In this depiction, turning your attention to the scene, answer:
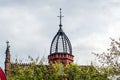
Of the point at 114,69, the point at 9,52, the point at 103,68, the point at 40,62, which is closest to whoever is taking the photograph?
the point at 114,69

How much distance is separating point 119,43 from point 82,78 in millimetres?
7782

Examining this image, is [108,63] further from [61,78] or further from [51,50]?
[51,50]

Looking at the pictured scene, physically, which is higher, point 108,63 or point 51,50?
point 51,50

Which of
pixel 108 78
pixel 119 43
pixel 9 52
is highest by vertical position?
pixel 9 52

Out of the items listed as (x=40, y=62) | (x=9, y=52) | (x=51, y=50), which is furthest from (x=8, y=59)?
(x=40, y=62)

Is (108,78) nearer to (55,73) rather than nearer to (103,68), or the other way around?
(103,68)

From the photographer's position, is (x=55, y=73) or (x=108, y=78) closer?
(x=108, y=78)

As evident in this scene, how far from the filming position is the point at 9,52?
78.4 metres

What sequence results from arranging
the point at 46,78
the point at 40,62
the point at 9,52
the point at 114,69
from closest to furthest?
the point at 114,69, the point at 46,78, the point at 40,62, the point at 9,52

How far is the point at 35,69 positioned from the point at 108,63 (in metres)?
10.5

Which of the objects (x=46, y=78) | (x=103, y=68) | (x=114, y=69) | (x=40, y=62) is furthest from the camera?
(x=40, y=62)

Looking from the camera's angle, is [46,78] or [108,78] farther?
[46,78]

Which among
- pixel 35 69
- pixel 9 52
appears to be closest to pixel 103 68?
pixel 35 69

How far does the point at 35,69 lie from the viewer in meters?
34.2
